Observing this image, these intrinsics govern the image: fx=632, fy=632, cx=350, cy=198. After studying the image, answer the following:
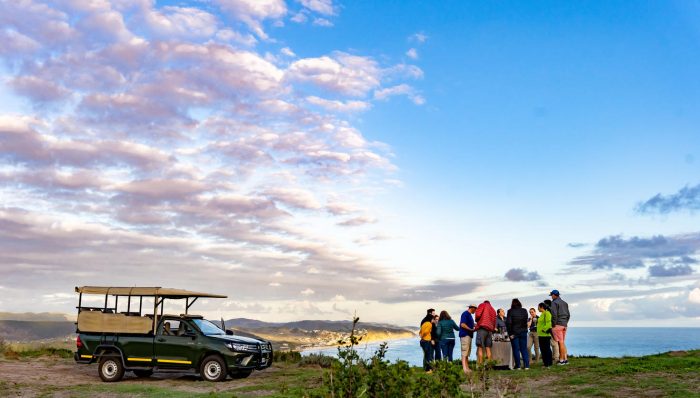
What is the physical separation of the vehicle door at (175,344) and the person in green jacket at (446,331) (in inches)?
294

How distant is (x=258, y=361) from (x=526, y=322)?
27.2 ft

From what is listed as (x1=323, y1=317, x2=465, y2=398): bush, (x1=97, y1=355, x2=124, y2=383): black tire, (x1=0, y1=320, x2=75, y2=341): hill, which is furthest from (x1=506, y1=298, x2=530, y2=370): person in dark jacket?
(x1=0, y1=320, x2=75, y2=341): hill

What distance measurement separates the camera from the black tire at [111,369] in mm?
19172

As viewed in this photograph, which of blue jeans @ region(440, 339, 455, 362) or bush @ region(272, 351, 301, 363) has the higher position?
blue jeans @ region(440, 339, 455, 362)

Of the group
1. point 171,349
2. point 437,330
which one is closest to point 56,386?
point 171,349

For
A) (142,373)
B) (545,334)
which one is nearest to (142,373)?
(142,373)

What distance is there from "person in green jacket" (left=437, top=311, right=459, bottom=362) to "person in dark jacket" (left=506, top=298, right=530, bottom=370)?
1.74 meters

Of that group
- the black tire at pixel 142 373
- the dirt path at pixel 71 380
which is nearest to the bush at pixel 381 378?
the dirt path at pixel 71 380

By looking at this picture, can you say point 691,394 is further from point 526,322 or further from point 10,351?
point 10,351

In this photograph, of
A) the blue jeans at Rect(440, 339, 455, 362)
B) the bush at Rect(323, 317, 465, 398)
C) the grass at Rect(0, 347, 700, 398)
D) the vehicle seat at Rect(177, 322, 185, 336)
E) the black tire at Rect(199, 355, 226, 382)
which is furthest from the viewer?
A: the blue jeans at Rect(440, 339, 455, 362)

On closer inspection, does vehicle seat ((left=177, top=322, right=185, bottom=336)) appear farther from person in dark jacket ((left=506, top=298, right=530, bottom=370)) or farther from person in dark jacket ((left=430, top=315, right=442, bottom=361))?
person in dark jacket ((left=506, top=298, right=530, bottom=370))

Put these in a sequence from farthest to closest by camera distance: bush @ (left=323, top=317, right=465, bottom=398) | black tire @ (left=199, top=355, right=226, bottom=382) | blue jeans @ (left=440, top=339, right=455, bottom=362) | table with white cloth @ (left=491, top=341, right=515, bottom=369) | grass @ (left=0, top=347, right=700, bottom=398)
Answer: table with white cloth @ (left=491, top=341, right=515, bottom=369), blue jeans @ (left=440, top=339, right=455, bottom=362), black tire @ (left=199, top=355, right=226, bottom=382), grass @ (left=0, top=347, right=700, bottom=398), bush @ (left=323, top=317, right=465, bottom=398)

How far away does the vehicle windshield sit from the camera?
19344mm

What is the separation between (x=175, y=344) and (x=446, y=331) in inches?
324
